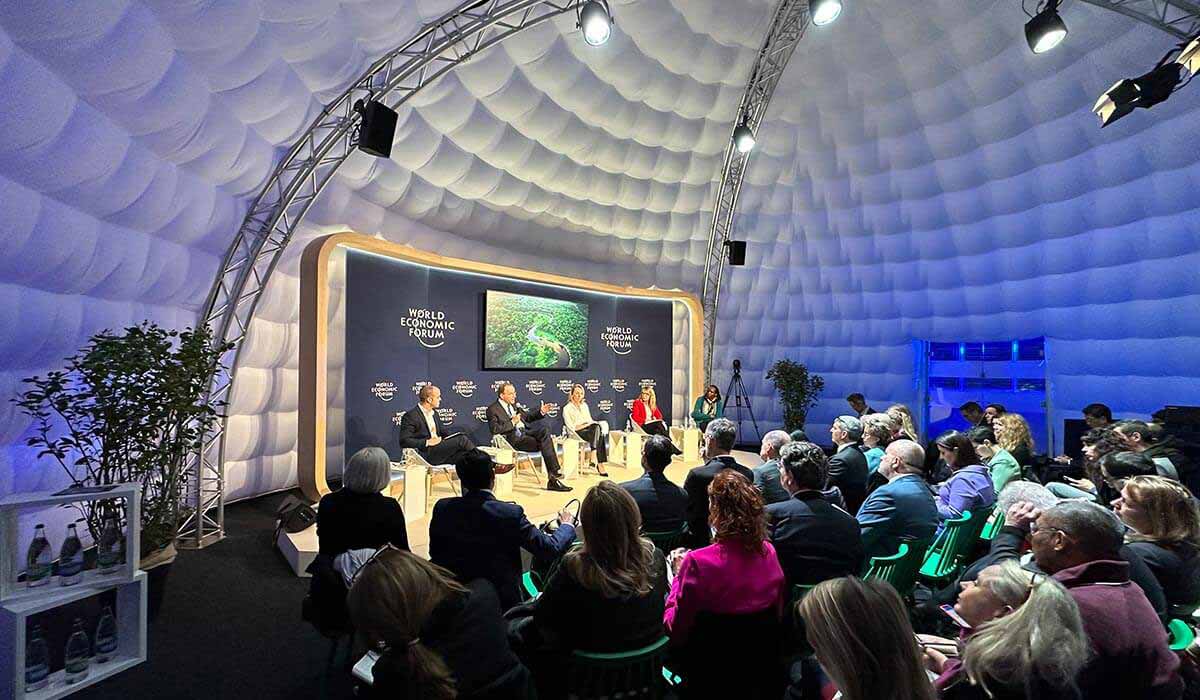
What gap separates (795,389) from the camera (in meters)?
10.2

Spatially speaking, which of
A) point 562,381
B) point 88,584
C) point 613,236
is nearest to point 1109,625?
point 88,584

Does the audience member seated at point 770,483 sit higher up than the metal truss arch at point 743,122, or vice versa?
the metal truss arch at point 743,122

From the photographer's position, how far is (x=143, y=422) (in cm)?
408

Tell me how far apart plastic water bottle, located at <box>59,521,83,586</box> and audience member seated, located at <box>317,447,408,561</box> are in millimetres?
1191

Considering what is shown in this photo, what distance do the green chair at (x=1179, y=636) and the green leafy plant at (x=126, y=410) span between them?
184 inches

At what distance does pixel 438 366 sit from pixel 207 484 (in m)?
2.56

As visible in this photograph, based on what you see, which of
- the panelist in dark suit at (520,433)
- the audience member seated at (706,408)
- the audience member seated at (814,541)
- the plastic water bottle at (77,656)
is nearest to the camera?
the audience member seated at (814,541)

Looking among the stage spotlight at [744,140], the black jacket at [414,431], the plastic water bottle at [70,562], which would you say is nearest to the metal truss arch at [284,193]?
the black jacket at [414,431]

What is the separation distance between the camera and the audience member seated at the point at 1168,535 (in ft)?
6.88

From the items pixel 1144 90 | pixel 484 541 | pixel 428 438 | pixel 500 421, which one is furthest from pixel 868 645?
pixel 1144 90

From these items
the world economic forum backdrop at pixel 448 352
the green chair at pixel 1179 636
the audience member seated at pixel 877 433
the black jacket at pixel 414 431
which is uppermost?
the world economic forum backdrop at pixel 448 352

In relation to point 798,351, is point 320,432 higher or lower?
lower

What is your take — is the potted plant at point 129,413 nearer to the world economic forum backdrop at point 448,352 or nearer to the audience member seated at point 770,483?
the world economic forum backdrop at point 448,352

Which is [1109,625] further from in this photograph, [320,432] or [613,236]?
[613,236]
